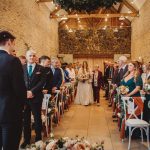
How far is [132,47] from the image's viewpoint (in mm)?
21312

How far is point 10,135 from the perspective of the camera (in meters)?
2.89

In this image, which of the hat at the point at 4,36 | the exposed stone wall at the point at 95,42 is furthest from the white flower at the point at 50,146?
the exposed stone wall at the point at 95,42

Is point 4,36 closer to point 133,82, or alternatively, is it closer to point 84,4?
point 84,4

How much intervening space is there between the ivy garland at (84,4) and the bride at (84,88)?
865 cm

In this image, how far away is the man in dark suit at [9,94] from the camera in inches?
114

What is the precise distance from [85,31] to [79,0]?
1983 centimetres

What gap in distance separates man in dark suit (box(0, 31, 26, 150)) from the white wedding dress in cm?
890

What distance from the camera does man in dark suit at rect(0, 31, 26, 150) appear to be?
289 centimetres

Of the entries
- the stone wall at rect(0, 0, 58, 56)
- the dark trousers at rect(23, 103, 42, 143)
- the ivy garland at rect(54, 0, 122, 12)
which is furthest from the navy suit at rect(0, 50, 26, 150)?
the stone wall at rect(0, 0, 58, 56)

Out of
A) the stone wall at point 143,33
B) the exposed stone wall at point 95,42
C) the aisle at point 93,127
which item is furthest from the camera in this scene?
the exposed stone wall at point 95,42

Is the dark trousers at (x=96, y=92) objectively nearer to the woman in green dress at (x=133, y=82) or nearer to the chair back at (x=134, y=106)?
the woman in green dress at (x=133, y=82)

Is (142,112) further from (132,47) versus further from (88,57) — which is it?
(88,57)

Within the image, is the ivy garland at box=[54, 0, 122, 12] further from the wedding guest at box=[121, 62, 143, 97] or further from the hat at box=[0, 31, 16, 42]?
the wedding guest at box=[121, 62, 143, 97]

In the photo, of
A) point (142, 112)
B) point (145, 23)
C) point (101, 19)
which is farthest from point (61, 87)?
point (101, 19)
